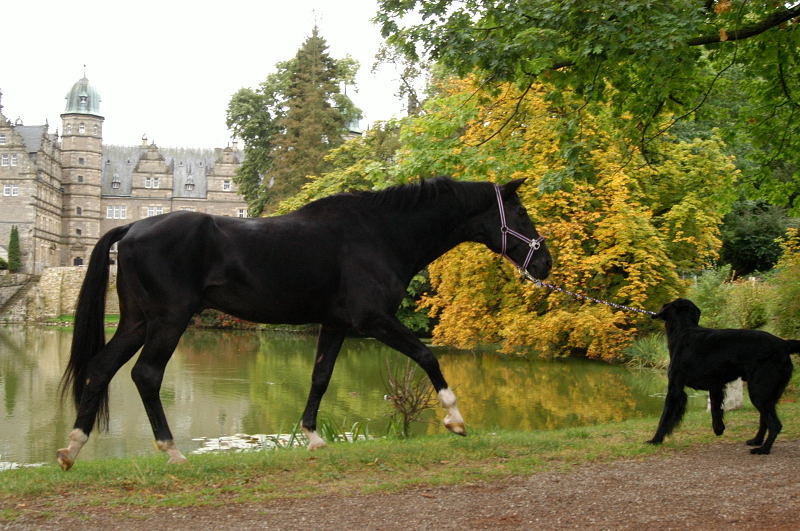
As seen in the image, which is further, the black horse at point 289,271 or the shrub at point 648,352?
the shrub at point 648,352

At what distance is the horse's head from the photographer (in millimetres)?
6375

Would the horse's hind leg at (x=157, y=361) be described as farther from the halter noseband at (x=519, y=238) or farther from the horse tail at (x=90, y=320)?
the halter noseband at (x=519, y=238)

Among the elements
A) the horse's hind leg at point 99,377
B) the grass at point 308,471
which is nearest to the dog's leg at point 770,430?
the grass at point 308,471

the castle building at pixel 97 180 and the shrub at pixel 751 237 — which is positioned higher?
the castle building at pixel 97 180

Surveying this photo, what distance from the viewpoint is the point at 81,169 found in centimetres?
7919

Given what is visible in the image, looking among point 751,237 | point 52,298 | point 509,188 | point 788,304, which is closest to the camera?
point 509,188

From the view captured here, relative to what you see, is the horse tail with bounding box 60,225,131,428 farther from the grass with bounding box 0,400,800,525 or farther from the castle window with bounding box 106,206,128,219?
the castle window with bounding box 106,206,128,219

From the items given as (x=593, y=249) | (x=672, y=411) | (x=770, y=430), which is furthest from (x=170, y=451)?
(x=593, y=249)

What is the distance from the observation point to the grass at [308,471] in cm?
469

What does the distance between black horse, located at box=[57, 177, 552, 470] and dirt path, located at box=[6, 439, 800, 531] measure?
119 centimetres

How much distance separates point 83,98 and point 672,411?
83588 millimetres

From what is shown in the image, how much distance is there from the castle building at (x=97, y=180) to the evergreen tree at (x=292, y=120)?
103 feet

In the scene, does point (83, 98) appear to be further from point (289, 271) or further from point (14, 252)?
point (289, 271)

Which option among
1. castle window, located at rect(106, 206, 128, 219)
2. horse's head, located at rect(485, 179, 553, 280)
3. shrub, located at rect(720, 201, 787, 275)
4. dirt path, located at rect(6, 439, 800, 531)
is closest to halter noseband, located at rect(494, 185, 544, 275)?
horse's head, located at rect(485, 179, 553, 280)
